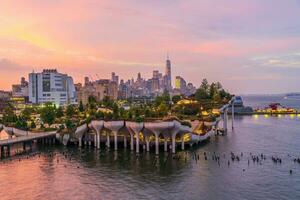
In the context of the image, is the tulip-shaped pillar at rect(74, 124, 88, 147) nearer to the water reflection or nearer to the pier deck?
the water reflection

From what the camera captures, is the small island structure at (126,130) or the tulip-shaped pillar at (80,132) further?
the tulip-shaped pillar at (80,132)

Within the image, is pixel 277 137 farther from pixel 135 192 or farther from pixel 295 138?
pixel 135 192

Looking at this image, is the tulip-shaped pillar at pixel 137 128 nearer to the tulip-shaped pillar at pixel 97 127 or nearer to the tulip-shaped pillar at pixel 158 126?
the tulip-shaped pillar at pixel 158 126

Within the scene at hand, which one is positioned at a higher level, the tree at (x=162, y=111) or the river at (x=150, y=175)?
the tree at (x=162, y=111)

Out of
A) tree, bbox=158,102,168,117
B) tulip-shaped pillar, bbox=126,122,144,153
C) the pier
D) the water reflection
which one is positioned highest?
tree, bbox=158,102,168,117

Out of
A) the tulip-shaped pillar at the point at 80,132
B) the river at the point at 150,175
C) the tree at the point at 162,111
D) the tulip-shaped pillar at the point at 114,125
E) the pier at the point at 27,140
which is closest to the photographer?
the river at the point at 150,175

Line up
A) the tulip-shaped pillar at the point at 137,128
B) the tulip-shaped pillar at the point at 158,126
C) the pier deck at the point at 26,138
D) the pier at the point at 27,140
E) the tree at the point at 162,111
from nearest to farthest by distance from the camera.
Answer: the tulip-shaped pillar at the point at 158,126
the tulip-shaped pillar at the point at 137,128
the pier deck at the point at 26,138
the pier at the point at 27,140
the tree at the point at 162,111

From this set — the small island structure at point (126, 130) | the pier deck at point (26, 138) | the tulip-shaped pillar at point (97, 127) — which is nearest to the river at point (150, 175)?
the small island structure at point (126, 130)

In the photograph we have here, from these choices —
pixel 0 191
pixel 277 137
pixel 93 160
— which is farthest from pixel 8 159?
pixel 277 137

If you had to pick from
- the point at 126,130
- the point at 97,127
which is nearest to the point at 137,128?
the point at 126,130

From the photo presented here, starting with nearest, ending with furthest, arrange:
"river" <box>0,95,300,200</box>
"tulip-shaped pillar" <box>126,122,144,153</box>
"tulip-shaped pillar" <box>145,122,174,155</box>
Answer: "river" <box>0,95,300,200</box>, "tulip-shaped pillar" <box>145,122,174,155</box>, "tulip-shaped pillar" <box>126,122,144,153</box>

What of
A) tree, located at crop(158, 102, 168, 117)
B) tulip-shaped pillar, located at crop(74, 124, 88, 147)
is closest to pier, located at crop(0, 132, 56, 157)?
tulip-shaped pillar, located at crop(74, 124, 88, 147)
